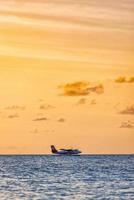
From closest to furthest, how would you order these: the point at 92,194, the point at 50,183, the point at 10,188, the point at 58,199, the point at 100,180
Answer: the point at 58,199
the point at 92,194
the point at 10,188
the point at 50,183
the point at 100,180

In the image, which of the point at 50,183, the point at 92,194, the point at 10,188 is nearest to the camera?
the point at 92,194

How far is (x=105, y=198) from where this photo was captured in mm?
92938

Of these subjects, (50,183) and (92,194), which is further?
(50,183)

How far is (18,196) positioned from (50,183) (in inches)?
938

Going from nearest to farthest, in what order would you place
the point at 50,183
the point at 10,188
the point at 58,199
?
the point at 58,199 < the point at 10,188 < the point at 50,183

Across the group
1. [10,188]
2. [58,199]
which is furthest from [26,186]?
[58,199]

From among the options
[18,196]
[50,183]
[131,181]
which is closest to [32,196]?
[18,196]

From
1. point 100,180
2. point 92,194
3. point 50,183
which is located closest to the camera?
point 92,194

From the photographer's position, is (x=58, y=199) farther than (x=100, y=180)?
No

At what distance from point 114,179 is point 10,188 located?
27.5m

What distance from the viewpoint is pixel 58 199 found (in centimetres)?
9131

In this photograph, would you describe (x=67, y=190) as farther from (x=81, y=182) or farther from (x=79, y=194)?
(x=81, y=182)

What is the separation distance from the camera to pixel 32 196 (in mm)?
94188

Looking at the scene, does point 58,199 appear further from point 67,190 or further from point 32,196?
point 67,190
